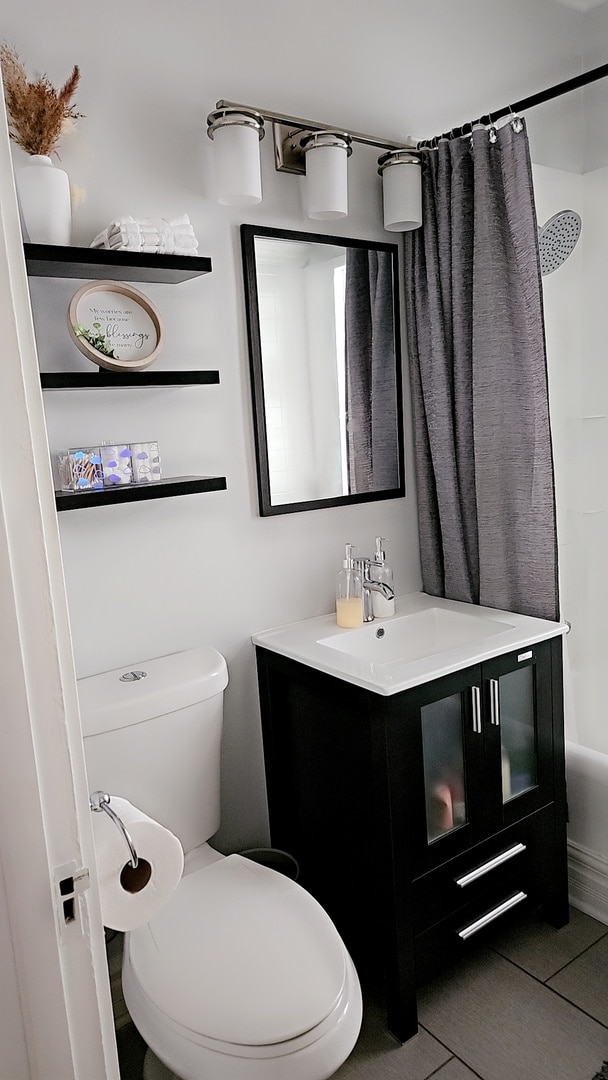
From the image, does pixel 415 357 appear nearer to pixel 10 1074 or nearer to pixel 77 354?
pixel 77 354

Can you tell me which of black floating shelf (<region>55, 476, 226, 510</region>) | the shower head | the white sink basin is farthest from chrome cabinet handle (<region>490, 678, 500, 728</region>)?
the shower head

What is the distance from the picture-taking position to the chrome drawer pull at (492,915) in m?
1.82

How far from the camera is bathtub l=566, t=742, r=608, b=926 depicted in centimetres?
204

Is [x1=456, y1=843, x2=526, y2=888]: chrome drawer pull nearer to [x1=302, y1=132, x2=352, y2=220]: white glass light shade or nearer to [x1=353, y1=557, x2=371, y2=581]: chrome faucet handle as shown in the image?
[x1=353, y1=557, x2=371, y2=581]: chrome faucet handle

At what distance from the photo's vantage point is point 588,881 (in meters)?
2.09

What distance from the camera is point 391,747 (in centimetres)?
166

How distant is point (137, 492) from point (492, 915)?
4.41ft

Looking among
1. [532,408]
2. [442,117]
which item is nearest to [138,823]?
[532,408]

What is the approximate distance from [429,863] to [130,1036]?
81cm

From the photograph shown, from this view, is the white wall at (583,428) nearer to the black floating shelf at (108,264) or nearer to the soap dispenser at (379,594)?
the soap dispenser at (379,594)

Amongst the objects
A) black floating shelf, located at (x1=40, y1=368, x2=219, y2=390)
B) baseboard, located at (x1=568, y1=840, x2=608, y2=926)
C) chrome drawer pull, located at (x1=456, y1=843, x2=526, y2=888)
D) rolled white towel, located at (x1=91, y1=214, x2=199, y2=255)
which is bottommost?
baseboard, located at (x1=568, y1=840, x2=608, y2=926)

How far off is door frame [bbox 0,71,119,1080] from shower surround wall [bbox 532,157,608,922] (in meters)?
1.97

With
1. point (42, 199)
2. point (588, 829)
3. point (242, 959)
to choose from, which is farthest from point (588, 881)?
point (42, 199)

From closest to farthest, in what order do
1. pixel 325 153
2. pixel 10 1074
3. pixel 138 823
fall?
1. pixel 10 1074
2. pixel 138 823
3. pixel 325 153
